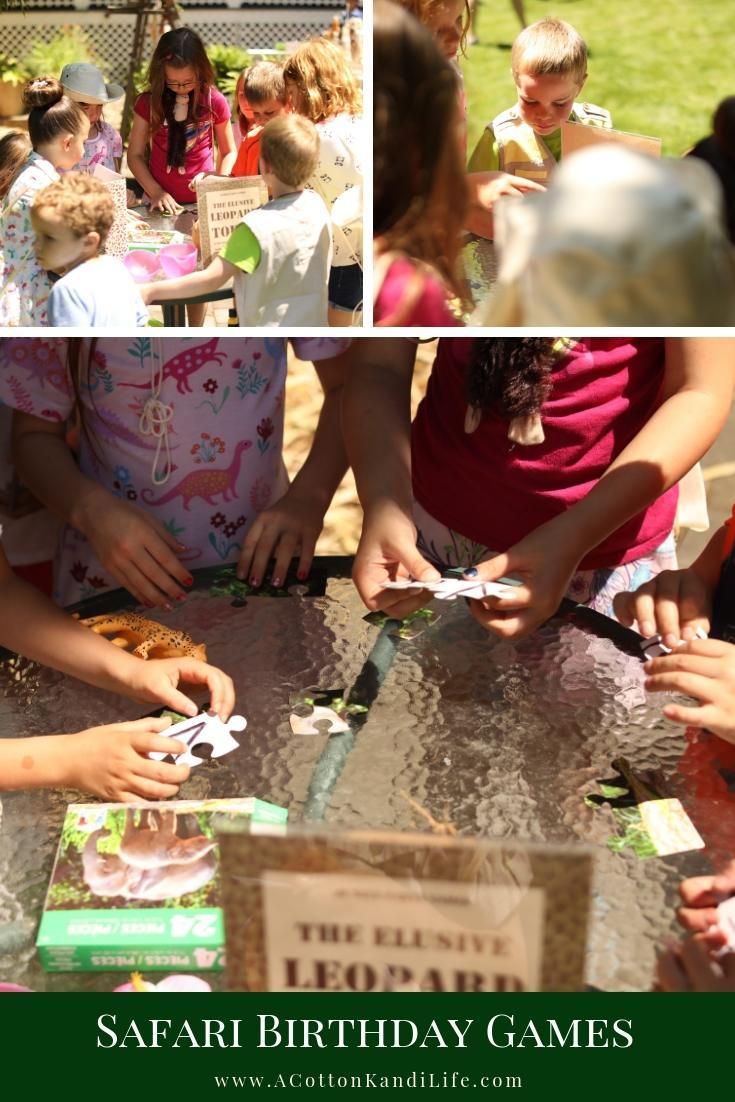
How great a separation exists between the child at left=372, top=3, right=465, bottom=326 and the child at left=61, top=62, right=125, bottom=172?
0.27m

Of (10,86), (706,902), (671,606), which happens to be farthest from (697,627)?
(10,86)

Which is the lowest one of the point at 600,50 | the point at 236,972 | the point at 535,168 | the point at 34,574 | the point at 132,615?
the point at 34,574

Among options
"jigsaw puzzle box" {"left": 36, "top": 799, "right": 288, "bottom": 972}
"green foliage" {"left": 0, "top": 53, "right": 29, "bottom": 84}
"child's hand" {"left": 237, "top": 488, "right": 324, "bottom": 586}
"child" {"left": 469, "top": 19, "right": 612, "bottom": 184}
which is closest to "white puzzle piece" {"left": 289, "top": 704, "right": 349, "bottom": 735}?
"jigsaw puzzle box" {"left": 36, "top": 799, "right": 288, "bottom": 972}

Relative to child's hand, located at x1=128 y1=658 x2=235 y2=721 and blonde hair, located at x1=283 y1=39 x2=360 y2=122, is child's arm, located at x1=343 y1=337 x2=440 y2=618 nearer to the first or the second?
child's hand, located at x1=128 y1=658 x2=235 y2=721

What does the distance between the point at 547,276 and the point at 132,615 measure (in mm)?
769

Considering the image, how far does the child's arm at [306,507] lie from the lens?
67.4 inches

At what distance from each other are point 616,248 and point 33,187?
59 cm

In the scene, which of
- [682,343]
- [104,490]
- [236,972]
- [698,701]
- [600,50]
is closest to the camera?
[236,972]

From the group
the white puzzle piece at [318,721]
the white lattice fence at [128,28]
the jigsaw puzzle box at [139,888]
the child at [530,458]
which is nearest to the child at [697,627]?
the child at [530,458]

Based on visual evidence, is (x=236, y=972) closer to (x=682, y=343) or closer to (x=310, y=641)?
(x=310, y=641)

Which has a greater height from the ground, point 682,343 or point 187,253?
point 187,253

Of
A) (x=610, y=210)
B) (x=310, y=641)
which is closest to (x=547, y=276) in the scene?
(x=610, y=210)

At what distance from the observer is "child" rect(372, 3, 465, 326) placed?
3.46 ft
